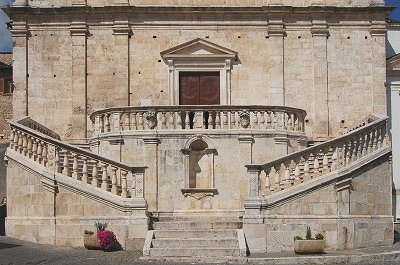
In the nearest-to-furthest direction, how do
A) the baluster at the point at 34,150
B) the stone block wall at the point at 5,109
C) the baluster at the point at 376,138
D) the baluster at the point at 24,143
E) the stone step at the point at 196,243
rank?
the stone step at the point at 196,243 < the baluster at the point at 34,150 < the baluster at the point at 24,143 < the baluster at the point at 376,138 < the stone block wall at the point at 5,109

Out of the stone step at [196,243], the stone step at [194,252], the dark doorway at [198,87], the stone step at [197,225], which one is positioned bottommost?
the stone step at [194,252]

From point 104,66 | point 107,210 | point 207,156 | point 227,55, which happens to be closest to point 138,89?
point 104,66

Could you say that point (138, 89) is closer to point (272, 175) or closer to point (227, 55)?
point (227, 55)

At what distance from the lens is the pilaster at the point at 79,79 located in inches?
993

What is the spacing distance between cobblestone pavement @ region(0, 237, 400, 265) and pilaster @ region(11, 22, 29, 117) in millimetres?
8079

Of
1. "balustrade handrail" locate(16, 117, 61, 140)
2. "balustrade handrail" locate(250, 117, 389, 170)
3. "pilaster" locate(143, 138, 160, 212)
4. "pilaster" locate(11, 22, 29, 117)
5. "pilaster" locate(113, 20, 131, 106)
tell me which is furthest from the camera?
"pilaster" locate(113, 20, 131, 106)

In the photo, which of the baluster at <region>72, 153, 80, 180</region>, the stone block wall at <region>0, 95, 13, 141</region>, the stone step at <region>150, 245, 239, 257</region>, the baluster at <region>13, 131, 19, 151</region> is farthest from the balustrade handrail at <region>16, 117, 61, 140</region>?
the stone block wall at <region>0, 95, 13, 141</region>

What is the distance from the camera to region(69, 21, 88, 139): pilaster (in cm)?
2522

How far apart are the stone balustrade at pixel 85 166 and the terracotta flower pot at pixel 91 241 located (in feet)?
4.02

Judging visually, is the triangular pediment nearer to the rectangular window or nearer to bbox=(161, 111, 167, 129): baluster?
bbox=(161, 111, 167, 129): baluster

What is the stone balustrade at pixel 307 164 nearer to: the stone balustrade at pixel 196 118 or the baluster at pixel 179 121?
the stone balustrade at pixel 196 118

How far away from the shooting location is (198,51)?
25.7m

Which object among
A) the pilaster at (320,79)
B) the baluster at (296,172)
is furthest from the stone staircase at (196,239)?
the pilaster at (320,79)

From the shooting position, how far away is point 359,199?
18.6 meters
